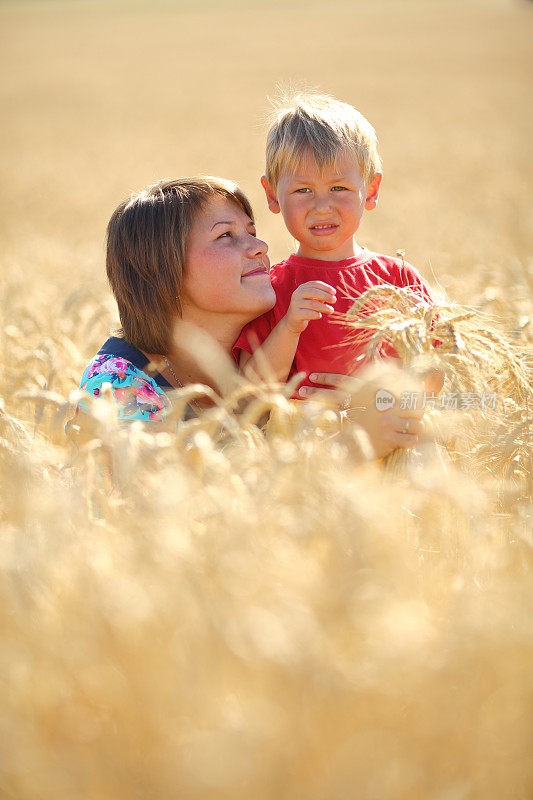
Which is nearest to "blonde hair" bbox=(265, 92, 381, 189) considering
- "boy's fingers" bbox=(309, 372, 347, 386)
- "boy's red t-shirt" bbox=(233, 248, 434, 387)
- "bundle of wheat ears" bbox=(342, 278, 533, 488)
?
"boy's red t-shirt" bbox=(233, 248, 434, 387)

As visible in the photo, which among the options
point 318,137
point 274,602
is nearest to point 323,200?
point 318,137

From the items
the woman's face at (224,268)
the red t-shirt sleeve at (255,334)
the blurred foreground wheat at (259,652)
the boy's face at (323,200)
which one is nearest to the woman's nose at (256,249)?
the woman's face at (224,268)

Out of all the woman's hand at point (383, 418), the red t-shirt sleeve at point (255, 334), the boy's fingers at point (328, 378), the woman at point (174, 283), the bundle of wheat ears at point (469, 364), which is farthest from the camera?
the red t-shirt sleeve at point (255, 334)

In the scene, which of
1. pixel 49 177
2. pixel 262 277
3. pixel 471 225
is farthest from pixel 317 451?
pixel 49 177

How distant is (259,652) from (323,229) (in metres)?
1.91

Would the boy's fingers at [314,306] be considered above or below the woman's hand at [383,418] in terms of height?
above

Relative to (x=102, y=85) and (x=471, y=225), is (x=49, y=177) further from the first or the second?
(x=102, y=85)

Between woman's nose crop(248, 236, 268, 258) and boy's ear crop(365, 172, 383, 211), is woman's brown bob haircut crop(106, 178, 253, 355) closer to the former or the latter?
woman's nose crop(248, 236, 268, 258)

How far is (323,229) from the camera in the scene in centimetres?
293

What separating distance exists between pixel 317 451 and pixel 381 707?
0.66 m

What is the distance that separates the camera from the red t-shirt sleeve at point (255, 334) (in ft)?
9.87

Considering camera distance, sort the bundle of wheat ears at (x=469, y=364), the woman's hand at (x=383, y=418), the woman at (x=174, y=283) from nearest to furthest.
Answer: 1. the bundle of wheat ears at (x=469, y=364)
2. the woman's hand at (x=383, y=418)
3. the woman at (x=174, y=283)

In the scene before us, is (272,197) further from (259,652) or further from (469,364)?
(259,652)

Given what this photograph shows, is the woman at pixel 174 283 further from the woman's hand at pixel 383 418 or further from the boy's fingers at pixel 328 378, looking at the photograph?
the woman's hand at pixel 383 418
